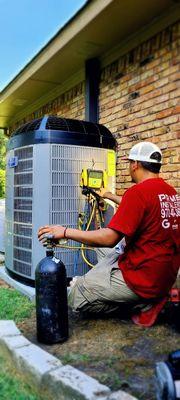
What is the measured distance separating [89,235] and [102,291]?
548 mm

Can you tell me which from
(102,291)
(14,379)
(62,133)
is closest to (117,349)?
(102,291)

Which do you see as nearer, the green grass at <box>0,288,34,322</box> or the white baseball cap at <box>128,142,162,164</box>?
the white baseball cap at <box>128,142,162,164</box>

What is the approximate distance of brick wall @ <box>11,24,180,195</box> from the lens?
4680mm

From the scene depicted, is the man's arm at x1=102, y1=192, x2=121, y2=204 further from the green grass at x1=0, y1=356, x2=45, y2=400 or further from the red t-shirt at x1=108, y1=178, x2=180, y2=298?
the green grass at x1=0, y1=356, x2=45, y2=400

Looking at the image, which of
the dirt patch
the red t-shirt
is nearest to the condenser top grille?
the red t-shirt

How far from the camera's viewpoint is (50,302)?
3.15 meters

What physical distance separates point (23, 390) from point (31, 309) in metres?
1.47

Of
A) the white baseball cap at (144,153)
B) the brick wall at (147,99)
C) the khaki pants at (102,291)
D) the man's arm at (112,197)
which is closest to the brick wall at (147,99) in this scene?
the brick wall at (147,99)

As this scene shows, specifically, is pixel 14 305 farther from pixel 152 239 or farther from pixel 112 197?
pixel 152 239

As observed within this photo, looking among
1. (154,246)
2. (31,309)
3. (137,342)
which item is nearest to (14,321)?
(31,309)

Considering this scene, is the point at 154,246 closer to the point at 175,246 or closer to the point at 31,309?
the point at 175,246

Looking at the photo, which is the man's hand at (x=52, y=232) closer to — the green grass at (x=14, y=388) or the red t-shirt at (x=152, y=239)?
the red t-shirt at (x=152, y=239)

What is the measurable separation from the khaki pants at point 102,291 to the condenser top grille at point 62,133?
1558mm

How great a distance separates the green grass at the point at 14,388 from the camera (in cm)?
255
